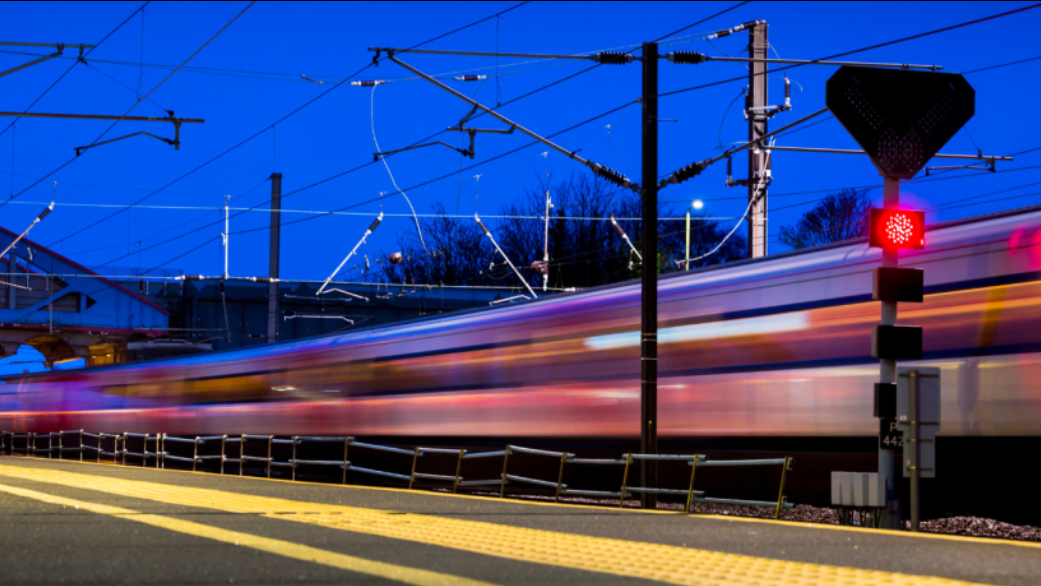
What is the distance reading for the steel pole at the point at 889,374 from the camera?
10.1m

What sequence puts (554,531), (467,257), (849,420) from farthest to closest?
(467,257), (849,420), (554,531)

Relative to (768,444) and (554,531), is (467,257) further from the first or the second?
(554,531)

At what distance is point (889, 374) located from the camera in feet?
35.0

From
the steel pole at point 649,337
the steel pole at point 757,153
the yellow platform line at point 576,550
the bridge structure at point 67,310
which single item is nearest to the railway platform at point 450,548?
the yellow platform line at point 576,550

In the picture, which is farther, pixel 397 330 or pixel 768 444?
pixel 397 330

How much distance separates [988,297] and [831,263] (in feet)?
6.91

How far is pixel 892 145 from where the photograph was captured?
10.9m

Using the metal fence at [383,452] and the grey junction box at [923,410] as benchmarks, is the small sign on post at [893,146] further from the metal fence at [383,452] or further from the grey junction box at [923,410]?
the metal fence at [383,452]

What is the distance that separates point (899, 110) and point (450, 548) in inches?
246

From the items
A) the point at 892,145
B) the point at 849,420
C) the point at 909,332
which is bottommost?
the point at 849,420

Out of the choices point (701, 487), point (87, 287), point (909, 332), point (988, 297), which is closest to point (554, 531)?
point (909, 332)

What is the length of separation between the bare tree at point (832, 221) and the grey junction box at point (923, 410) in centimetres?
6233

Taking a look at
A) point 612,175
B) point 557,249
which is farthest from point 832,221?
point 612,175

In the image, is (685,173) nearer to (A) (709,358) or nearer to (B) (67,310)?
(A) (709,358)
